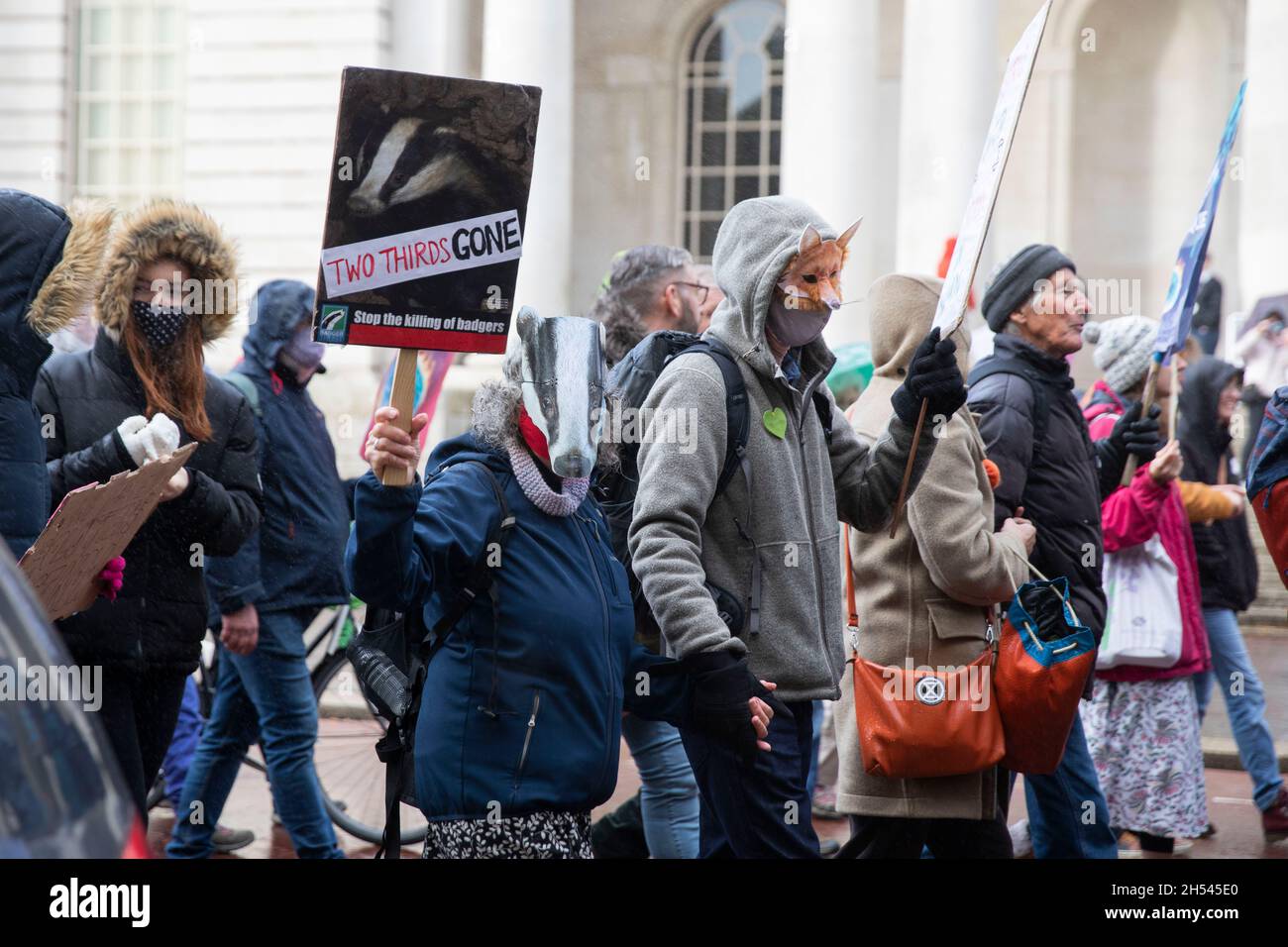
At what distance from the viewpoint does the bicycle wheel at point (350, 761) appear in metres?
6.51

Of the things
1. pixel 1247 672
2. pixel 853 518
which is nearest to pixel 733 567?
pixel 853 518

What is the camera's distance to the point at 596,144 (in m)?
19.9

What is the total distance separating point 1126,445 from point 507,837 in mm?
2840

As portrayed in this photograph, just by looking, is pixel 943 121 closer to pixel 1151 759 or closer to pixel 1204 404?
pixel 1204 404

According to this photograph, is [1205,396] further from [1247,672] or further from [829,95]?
[829,95]

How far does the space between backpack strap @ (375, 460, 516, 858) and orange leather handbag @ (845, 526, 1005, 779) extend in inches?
49.7

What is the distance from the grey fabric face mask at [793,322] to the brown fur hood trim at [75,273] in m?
1.72

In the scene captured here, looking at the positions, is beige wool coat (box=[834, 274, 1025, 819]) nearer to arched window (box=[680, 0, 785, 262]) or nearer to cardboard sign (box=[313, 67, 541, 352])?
cardboard sign (box=[313, 67, 541, 352])

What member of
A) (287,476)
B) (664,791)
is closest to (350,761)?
(287,476)

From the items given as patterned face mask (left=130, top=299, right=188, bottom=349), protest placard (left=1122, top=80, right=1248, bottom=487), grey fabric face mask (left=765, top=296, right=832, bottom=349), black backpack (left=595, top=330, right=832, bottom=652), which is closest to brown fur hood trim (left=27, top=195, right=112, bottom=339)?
patterned face mask (left=130, top=299, right=188, bottom=349)

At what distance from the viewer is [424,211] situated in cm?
330

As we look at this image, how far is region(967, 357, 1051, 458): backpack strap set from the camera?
200 inches

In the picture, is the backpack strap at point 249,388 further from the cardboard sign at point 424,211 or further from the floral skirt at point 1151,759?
the floral skirt at point 1151,759

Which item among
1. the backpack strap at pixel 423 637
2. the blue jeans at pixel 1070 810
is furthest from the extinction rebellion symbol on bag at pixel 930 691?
the backpack strap at pixel 423 637
